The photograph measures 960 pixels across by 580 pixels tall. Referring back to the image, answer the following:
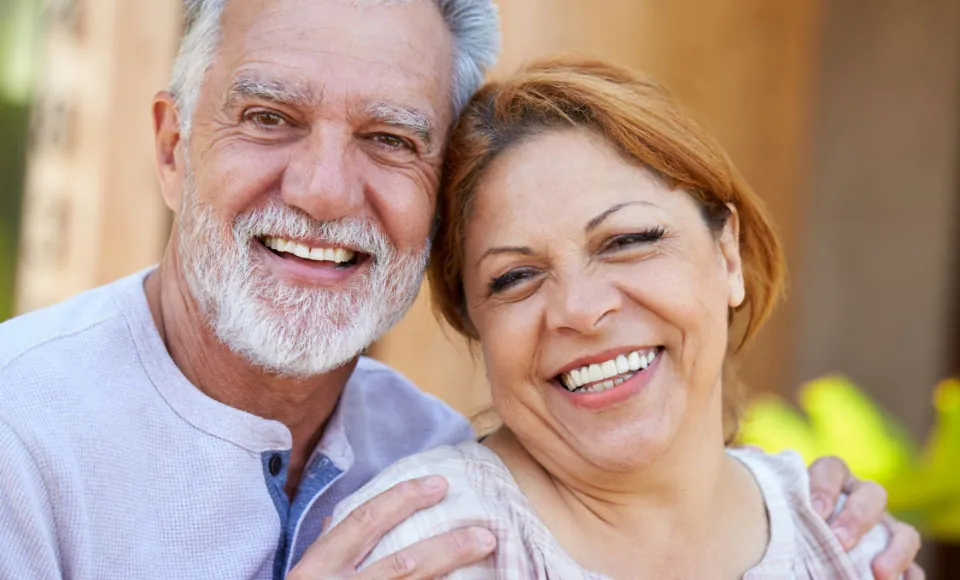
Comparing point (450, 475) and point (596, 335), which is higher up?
point (596, 335)

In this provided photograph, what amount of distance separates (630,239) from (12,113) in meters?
5.67

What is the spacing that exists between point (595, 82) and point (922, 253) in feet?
12.3

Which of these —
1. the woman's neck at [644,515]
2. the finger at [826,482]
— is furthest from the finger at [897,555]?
the woman's neck at [644,515]

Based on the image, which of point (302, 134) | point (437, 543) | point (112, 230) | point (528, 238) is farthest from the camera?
point (112, 230)

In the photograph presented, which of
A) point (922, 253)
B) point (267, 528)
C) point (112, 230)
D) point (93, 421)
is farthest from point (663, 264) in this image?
point (922, 253)

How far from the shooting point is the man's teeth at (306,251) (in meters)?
2.23

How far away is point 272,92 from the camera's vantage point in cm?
219

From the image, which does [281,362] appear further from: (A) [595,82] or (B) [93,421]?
(A) [595,82]

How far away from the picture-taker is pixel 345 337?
2236 millimetres

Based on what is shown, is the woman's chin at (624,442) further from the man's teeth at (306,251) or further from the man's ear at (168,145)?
the man's ear at (168,145)

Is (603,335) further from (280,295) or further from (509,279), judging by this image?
(280,295)

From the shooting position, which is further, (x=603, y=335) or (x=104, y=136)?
(x=104, y=136)

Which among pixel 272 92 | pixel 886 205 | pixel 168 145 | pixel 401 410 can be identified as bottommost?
pixel 886 205

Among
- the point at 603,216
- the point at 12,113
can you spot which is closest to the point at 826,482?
the point at 603,216
